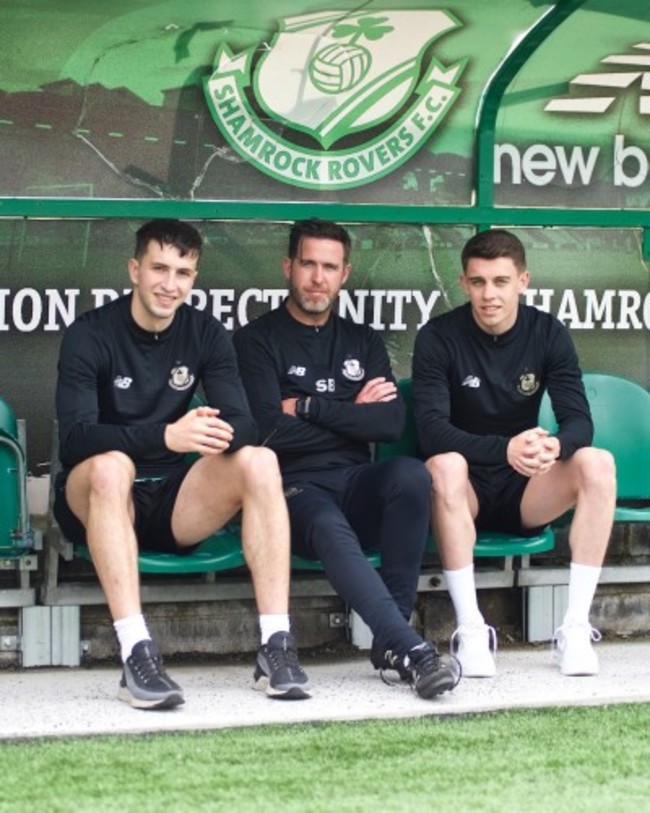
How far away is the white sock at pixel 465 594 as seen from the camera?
5.70 m

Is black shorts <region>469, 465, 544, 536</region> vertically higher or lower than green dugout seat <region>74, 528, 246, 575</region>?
higher

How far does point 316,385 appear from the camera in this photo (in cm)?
602

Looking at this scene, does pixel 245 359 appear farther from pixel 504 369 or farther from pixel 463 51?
pixel 463 51

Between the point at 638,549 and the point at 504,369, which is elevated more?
the point at 504,369

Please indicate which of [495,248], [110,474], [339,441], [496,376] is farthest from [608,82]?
[110,474]

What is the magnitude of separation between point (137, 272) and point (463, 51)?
1684 millimetres

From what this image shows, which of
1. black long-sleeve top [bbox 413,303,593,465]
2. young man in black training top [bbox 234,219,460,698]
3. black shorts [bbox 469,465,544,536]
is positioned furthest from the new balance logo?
black shorts [bbox 469,465,544,536]

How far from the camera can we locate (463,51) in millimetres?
6699

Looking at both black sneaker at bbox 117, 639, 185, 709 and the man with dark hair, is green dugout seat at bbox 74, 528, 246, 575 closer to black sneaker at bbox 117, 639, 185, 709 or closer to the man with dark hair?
black sneaker at bbox 117, 639, 185, 709

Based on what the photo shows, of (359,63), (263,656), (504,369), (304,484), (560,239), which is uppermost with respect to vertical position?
(359,63)

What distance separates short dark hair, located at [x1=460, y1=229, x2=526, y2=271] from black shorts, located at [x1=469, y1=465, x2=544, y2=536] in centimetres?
68

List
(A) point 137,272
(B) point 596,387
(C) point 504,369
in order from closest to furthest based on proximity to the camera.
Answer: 1. (A) point 137,272
2. (C) point 504,369
3. (B) point 596,387

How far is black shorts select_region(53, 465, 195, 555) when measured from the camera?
553cm

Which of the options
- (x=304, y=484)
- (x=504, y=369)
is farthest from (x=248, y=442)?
(x=504, y=369)
